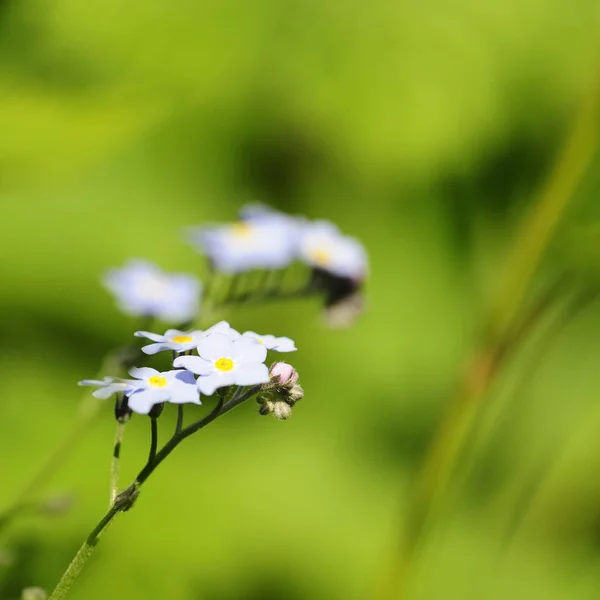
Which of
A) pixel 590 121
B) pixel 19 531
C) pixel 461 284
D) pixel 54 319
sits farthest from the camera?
pixel 461 284

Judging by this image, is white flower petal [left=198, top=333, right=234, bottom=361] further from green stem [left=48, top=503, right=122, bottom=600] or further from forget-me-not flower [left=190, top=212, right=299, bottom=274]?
forget-me-not flower [left=190, top=212, right=299, bottom=274]

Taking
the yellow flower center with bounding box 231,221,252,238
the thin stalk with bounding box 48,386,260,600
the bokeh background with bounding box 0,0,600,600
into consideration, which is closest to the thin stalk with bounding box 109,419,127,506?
the thin stalk with bounding box 48,386,260,600

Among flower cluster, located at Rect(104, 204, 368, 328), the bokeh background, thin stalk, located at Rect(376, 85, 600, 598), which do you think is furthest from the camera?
the bokeh background

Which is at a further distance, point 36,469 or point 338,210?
point 338,210

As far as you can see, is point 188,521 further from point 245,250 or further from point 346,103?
point 346,103

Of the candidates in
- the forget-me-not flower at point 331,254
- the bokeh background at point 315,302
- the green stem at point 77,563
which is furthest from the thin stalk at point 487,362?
the green stem at point 77,563

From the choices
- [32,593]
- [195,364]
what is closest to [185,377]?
[195,364]

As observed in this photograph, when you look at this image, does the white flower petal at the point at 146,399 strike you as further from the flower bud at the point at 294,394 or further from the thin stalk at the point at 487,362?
the thin stalk at the point at 487,362

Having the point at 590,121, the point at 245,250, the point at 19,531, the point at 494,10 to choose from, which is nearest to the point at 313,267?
the point at 245,250
